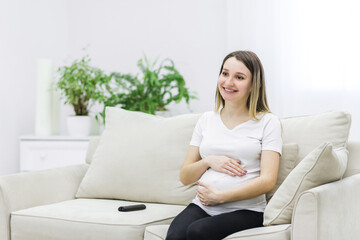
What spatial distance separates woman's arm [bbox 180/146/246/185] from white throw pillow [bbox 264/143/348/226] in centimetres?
22

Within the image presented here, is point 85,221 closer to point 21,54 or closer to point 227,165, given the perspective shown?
point 227,165

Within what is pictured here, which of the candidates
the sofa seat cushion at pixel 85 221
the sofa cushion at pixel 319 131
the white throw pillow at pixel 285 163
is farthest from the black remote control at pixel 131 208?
the sofa cushion at pixel 319 131

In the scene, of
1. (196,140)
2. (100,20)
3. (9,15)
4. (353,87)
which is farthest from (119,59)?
(196,140)

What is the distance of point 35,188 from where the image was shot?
88.7 inches

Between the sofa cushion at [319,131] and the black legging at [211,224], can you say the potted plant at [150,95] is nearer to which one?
the sofa cushion at [319,131]

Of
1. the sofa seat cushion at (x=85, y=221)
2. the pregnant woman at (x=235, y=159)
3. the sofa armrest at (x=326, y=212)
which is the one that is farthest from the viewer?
the sofa seat cushion at (x=85, y=221)

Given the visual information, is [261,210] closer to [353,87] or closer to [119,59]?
[353,87]

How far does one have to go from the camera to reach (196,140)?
202 centimetres

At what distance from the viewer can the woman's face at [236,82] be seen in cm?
189

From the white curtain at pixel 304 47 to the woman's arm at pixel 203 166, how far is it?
1445 mm

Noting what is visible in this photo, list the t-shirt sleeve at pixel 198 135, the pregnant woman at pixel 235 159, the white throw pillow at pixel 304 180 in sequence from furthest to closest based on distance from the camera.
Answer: the t-shirt sleeve at pixel 198 135, the pregnant woman at pixel 235 159, the white throw pillow at pixel 304 180

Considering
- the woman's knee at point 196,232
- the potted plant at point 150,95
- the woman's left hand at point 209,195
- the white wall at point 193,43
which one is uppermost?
the white wall at point 193,43

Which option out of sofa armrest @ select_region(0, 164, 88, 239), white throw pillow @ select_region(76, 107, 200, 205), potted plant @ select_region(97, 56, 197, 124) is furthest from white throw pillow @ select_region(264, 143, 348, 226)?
potted plant @ select_region(97, 56, 197, 124)

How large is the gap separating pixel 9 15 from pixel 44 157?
3.43 ft
